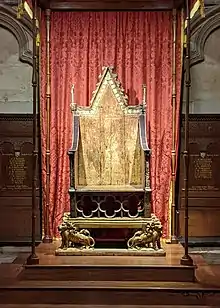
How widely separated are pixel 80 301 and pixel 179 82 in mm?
2745

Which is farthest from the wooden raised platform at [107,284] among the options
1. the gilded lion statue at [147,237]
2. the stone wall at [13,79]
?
the stone wall at [13,79]

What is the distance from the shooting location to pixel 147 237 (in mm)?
5199

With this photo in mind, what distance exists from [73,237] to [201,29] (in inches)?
106

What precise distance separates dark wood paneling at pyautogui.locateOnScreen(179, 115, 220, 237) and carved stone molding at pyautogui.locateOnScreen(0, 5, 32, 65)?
1868 millimetres

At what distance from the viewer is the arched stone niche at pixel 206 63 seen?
638cm

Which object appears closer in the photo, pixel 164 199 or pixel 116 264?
pixel 116 264

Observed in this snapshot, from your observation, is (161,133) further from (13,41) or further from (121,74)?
(13,41)

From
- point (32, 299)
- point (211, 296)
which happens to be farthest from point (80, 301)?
point (211, 296)

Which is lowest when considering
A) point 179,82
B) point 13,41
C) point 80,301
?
point 80,301

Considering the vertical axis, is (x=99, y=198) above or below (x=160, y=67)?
below

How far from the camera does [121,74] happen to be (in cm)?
624

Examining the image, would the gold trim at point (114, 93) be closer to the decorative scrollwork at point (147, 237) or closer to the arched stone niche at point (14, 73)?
the arched stone niche at point (14, 73)

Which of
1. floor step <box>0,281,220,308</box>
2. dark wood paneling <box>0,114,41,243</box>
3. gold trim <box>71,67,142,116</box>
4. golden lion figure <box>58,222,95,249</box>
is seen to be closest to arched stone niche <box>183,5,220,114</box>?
gold trim <box>71,67,142,116</box>

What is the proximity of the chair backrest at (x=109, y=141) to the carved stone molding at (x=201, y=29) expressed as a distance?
0.97 m
